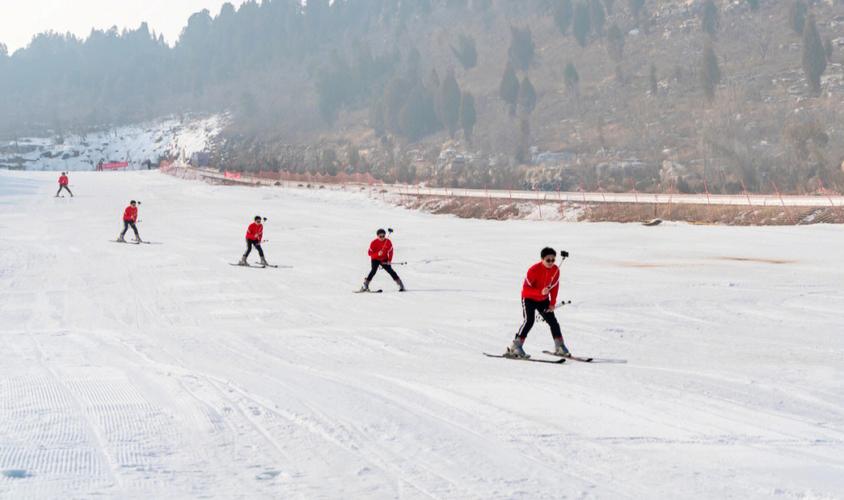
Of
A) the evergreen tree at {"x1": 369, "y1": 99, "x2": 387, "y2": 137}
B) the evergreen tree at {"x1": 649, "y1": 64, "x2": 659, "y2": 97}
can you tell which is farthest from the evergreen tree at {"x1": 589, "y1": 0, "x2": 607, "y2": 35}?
the evergreen tree at {"x1": 369, "y1": 99, "x2": 387, "y2": 137}

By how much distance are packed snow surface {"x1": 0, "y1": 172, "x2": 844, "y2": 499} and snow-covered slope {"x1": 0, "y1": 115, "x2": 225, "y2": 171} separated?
132695mm

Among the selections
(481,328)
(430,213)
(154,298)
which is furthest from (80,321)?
(430,213)

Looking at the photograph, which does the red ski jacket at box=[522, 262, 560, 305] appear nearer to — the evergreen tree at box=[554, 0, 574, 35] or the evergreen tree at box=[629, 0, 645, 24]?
the evergreen tree at box=[629, 0, 645, 24]

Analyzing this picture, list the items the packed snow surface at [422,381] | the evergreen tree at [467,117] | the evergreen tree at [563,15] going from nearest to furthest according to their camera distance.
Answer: the packed snow surface at [422,381], the evergreen tree at [467,117], the evergreen tree at [563,15]

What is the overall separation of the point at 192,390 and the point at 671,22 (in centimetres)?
12868

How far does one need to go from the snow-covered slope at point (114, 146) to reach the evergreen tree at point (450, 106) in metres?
49.1

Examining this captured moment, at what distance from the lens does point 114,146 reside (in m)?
177

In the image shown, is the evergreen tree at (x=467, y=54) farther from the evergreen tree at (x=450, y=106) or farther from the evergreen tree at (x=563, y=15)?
the evergreen tree at (x=450, y=106)

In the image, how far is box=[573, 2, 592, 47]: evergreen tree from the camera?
135250 mm

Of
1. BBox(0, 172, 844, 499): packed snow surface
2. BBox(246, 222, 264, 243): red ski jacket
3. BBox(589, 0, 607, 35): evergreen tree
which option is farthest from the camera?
BBox(589, 0, 607, 35): evergreen tree

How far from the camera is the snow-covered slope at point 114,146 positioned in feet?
525

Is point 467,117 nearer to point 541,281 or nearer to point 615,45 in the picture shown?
point 615,45

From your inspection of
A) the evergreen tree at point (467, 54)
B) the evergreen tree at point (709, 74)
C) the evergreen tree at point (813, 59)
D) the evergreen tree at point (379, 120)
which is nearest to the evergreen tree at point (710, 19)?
the evergreen tree at point (709, 74)

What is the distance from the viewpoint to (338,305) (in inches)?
784
